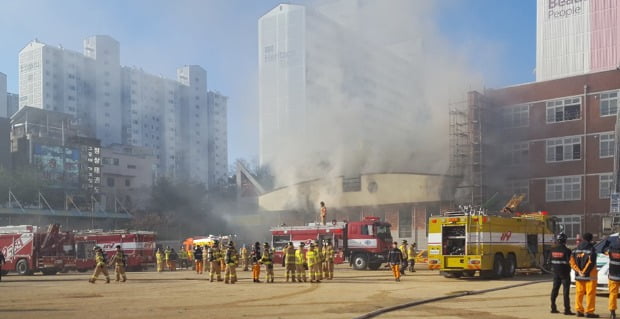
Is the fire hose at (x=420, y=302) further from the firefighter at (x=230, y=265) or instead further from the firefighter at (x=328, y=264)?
the firefighter at (x=230, y=265)

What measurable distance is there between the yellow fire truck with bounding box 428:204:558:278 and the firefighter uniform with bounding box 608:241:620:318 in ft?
33.3

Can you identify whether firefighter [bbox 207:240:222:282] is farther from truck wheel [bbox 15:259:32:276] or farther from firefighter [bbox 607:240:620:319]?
truck wheel [bbox 15:259:32:276]

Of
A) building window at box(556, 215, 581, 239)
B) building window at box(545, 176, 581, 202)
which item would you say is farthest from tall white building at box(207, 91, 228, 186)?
building window at box(556, 215, 581, 239)

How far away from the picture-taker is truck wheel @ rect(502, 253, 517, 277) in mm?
22406

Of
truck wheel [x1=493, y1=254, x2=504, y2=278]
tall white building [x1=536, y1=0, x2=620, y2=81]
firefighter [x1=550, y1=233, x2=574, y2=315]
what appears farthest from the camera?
tall white building [x1=536, y1=0, x2=620, y2=81]

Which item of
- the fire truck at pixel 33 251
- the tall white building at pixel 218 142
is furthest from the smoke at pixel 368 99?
the tall white building at pixel 218 142

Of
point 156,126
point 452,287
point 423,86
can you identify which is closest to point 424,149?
point 423,86

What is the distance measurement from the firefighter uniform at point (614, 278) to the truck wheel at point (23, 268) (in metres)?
29.3

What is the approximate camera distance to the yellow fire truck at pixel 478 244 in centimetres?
2142

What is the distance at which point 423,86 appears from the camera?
49562mm

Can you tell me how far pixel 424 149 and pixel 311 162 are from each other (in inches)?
370

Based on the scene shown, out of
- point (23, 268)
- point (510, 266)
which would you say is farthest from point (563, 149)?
point (23, 268)

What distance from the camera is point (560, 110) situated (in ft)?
141

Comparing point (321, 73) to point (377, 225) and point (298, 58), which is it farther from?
point (377, 225)
